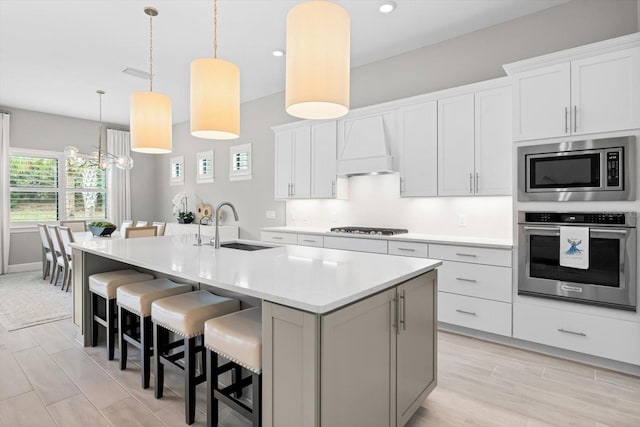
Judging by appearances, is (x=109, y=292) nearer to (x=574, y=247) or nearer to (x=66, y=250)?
(x=66, y=250)

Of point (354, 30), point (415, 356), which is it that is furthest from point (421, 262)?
point (354, 30)

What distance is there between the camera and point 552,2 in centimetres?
310

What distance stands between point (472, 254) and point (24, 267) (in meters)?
7.34

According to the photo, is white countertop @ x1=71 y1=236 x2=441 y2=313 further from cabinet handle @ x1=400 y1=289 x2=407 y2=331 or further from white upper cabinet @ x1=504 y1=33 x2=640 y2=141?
white upper cabinet @ x1=504 y1=33 x2=640 y2=141

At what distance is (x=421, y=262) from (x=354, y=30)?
263 centimetres

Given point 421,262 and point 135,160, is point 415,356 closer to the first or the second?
point 421,262

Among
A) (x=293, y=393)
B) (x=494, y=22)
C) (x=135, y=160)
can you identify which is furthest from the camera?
(x=135, y=160)

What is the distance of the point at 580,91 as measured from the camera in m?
2.67

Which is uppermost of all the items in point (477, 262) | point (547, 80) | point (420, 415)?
point (547, 80)

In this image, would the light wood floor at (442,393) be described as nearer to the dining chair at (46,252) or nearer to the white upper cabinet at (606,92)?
the white upper cabinet at (606,92)

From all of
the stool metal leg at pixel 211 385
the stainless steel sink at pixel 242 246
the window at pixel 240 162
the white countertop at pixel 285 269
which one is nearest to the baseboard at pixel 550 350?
the white countertop at pixel 285 269

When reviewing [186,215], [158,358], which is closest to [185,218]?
[186,215]

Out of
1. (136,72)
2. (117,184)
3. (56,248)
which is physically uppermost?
(136,72)

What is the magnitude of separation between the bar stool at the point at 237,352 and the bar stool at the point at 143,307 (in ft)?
2.43
